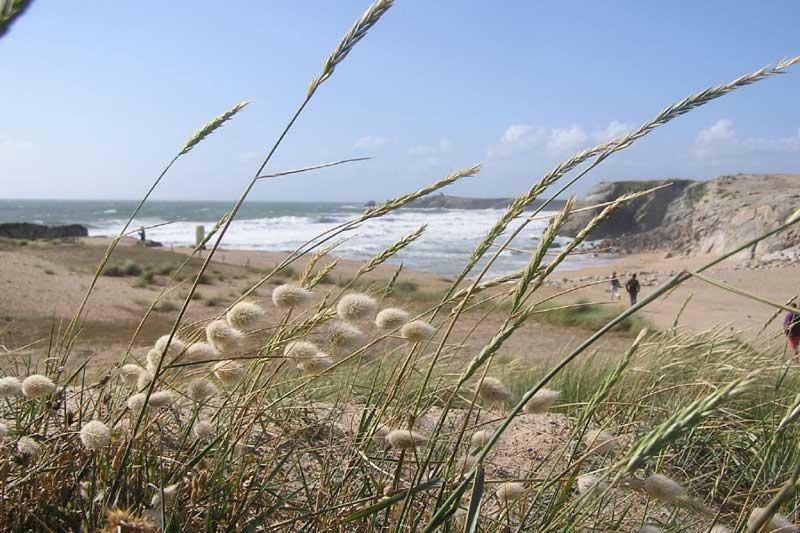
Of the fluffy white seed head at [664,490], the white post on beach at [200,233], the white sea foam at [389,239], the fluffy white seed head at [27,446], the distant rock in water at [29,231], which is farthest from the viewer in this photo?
the white sea foam at [389,239]

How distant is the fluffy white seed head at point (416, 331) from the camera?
1.29m

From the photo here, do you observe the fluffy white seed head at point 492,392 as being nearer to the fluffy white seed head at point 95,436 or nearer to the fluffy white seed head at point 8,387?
the fluffy white seed head at point 95,436

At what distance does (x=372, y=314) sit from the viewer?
128 centimetres

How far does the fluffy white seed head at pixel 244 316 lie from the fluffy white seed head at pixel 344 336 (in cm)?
16

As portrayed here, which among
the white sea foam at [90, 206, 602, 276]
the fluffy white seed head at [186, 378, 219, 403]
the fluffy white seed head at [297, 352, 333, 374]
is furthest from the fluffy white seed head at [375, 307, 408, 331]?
the white sea foam at [90, 206, 602, 276]

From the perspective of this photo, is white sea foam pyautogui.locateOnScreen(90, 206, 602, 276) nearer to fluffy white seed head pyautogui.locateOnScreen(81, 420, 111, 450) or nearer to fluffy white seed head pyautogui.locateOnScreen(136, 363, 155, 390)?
fluffy white seed head pyautogui.locateOnScreen(136, 363, 155, 390)

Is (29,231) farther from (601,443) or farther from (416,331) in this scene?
(601,443)

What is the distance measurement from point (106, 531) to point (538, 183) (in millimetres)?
968

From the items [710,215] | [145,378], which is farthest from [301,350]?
[710,215]

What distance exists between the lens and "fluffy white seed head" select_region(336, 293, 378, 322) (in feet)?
4.16

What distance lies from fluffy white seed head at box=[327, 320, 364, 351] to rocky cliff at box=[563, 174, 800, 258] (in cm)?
2449

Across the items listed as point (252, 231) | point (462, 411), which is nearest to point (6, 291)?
point (462, 411)

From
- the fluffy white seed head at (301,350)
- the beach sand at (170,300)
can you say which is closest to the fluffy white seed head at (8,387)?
the fluffy white seed head at (301,350)

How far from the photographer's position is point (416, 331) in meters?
1.30
